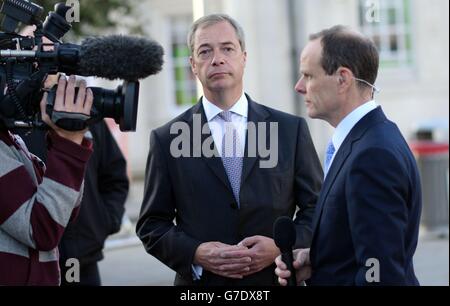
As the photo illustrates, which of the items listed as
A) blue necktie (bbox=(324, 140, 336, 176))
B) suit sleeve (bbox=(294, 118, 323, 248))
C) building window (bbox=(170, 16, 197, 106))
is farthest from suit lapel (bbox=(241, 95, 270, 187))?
building window (bbox=(170, 16, 197, 106))

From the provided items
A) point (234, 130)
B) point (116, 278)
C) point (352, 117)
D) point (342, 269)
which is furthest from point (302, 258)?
point (116, 278)

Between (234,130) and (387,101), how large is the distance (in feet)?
55.9

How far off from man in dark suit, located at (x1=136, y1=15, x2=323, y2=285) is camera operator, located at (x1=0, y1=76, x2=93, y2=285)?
1028mm

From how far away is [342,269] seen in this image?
3.32 m

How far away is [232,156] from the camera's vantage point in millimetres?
4203

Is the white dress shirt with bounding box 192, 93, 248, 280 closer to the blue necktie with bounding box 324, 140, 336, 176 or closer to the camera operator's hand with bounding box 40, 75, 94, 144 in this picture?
the blue necktie with bounding box 324, 140, 336, 176

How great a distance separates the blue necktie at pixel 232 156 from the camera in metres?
4.18

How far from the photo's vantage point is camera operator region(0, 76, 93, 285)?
3.03 m

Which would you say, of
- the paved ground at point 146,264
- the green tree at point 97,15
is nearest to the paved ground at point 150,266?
the paved ground at point 146,264

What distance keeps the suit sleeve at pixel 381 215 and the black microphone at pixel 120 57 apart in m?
0.79

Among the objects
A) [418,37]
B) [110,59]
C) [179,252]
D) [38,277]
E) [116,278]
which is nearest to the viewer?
[110,59]

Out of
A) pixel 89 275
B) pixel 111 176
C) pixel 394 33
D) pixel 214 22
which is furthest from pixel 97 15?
pixel 394 33

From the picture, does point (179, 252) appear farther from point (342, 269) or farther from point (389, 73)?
point (389, 73)

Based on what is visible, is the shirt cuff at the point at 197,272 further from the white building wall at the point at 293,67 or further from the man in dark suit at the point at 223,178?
the white building wall at the point at 293,67
